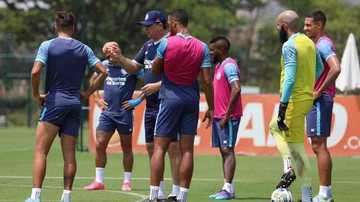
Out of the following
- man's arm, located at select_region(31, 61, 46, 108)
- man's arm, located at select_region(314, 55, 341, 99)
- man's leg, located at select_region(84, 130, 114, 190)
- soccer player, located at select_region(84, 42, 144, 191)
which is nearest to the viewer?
man's arm, located at select_region(31, 61, 46, 108)

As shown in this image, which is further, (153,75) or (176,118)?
(153,75)

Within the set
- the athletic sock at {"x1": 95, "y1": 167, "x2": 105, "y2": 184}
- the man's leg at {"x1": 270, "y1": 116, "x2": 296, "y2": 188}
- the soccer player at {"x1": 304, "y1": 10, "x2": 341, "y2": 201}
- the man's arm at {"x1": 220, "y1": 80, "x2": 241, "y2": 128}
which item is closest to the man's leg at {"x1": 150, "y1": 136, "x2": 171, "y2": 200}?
the man's leg at {"x1": 270, "y1": 116, "x2": 296, "y2": 188}

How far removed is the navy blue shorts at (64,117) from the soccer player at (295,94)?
2346mm

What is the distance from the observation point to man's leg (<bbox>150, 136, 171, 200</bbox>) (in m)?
12.2

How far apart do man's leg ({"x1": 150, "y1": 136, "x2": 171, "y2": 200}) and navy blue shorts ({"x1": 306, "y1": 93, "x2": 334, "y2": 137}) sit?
193 centimetres

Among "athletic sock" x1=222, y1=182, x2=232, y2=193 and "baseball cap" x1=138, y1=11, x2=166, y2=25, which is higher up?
"baseball cap" x1=138, y1=11, x2=166, y2=25

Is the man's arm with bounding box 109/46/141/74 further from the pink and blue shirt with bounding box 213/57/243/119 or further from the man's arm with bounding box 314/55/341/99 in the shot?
the man's arm with bounding box 314/55/341/99

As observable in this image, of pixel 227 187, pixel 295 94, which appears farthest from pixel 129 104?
pixel 295 94

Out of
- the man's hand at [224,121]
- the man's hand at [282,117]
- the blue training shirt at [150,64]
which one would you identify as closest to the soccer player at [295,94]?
the man's hand at [282,117]

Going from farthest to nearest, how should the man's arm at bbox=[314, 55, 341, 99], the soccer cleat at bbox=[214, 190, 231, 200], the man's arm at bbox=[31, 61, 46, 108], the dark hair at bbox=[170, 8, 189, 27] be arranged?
the soccer cleat at bbox=[214, 190, 231, 200] < the man's arm at bbox=[314, 55, 341, 99] < the dark hair at bbox=[170, 8, 189, 27] < the man's arm at bbox=[31, 61, 46, 108]

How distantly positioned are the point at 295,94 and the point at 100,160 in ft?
13.5

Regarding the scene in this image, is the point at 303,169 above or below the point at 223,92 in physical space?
below

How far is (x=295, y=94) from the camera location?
12289 millimetres

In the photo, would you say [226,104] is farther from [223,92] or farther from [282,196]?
[282,196]
